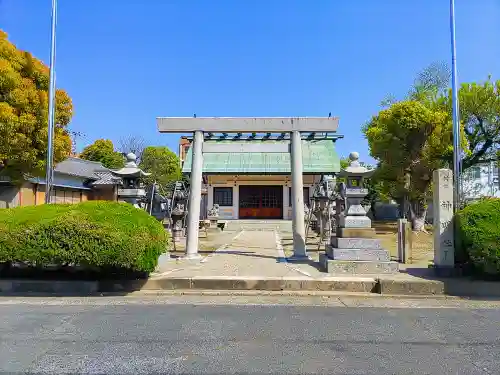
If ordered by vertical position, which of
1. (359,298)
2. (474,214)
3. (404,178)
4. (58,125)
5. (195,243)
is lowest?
(359,298)

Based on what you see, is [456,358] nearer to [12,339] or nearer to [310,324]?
[310,324]

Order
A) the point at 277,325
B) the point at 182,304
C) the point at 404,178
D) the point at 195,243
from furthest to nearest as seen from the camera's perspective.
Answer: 1. the point at 404,178
2. the point at 195,243
3. the point at 182,304
4. the point at 277,325

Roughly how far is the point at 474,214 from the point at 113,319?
7.55 m

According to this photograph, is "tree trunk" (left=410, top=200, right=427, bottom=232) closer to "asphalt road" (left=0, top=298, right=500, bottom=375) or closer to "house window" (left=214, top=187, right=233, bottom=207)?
"house window" (left=214, top=187, right=233, bottom=207)

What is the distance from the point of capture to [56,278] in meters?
9.04

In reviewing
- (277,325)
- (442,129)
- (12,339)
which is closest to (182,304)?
(277,325)

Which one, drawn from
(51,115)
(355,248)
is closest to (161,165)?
(51,115)

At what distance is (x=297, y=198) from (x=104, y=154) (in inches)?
1453

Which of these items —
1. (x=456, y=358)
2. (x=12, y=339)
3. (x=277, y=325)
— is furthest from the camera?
(x=277, y=325)

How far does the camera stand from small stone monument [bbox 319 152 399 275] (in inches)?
384

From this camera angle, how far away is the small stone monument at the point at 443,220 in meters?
9.31

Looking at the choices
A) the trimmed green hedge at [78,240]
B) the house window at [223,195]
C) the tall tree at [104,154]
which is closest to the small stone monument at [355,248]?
the trimmed green hedge at [78,240]

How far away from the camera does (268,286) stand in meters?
8.88

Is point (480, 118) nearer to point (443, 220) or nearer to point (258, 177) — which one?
point (443, 220)
